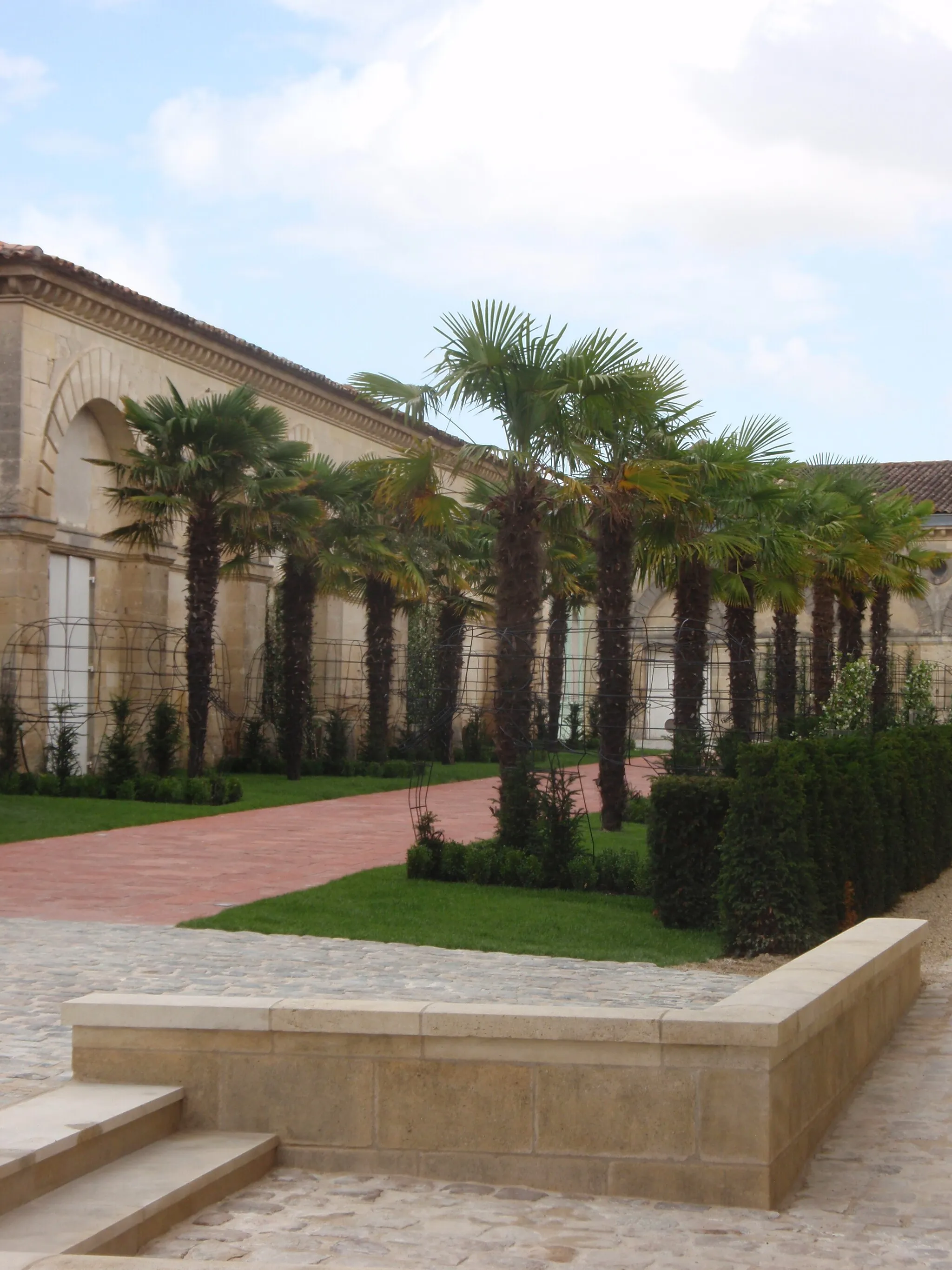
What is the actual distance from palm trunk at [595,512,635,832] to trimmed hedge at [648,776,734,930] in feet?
12.6

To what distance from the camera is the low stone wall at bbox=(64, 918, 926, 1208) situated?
5.37 meters

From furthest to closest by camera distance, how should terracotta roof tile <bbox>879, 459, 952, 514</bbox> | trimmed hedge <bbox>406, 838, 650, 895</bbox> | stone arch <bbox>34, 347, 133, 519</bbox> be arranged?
terracotta roof tile <bbox>879, 459, 952, 514</bbox>
stone arch <bbox>34, 347, 133, 519</bbox>
trimmed hedge <bbox>406, 838, 650, 895</bbox>

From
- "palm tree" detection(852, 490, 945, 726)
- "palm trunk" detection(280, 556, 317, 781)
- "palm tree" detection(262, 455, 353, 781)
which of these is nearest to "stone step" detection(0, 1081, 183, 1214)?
"palm tree" detection(262, 455, 353, 781)

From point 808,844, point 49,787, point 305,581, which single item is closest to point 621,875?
point 808,844

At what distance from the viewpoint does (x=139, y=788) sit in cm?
2038

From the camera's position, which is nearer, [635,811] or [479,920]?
[479,920]

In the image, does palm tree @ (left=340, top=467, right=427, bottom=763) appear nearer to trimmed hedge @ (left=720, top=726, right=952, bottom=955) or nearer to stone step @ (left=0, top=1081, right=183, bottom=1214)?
trimmed hedge @ (left=720, top=726, right=952, bottom=955)

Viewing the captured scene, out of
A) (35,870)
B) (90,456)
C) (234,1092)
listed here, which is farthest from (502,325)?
(90,456)

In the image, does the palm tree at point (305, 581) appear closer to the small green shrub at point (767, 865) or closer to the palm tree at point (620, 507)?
the palm tree at point (620, 507)

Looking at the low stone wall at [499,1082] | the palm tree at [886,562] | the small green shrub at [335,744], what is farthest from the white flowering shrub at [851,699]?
the low stone wall at [499,1082]

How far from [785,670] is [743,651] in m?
4.16

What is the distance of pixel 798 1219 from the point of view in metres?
5.27

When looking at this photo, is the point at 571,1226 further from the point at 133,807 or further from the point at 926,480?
the point at 926,480

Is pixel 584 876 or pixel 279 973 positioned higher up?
pixel 584 876
